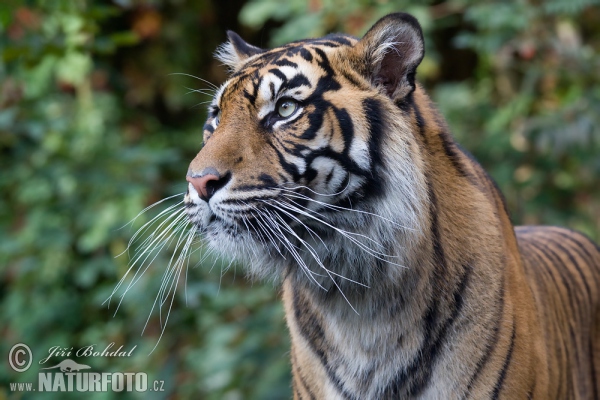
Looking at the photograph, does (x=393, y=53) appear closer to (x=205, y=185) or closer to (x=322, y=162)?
(x=322, y=162)

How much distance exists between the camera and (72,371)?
14.3 feet

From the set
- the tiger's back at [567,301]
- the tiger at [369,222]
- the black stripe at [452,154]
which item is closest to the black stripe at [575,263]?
the tiger's back at [567,301]

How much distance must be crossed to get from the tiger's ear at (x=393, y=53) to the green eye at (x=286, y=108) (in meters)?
0.24

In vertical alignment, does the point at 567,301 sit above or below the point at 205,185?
below

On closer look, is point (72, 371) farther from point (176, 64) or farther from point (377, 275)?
point (377, 275)

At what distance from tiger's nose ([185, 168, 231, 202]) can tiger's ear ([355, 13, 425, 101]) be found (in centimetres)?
54

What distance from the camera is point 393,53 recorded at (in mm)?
1949

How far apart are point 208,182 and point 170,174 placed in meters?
3.64

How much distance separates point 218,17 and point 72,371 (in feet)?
11.6

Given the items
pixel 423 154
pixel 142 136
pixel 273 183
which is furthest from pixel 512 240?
pixel 142 136

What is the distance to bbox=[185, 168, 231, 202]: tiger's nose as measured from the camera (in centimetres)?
177

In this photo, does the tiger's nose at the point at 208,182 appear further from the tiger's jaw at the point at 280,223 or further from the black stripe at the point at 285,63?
the black stripe at the point at 285,63

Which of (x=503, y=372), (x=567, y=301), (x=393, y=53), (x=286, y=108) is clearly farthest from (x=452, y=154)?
(x=567, y=301)

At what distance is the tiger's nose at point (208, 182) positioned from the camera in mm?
1767
